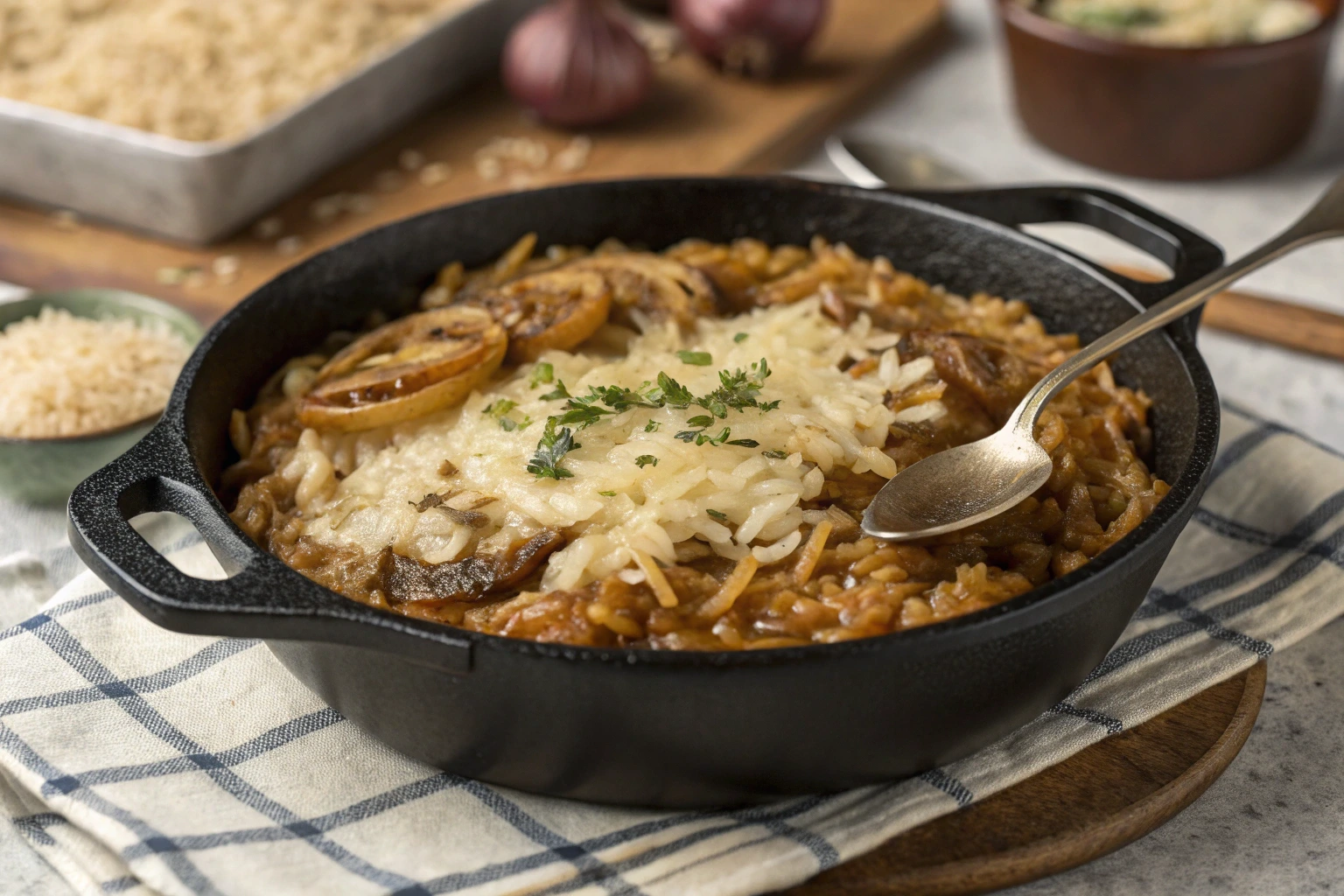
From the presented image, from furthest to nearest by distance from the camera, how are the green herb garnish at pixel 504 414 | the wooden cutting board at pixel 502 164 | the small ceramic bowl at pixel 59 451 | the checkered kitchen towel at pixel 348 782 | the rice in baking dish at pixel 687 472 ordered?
the wooden cutting board at pixel 502 164 < the small ceramic bowl at pixel 59 451 < the green herb garnish at pixel 504 414 < the rice in baking dish at pixel 687 472 < the checkered kitchen towel at pixel 348 782

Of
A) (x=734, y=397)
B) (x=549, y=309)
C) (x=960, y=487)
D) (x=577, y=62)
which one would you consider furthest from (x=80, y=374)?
(x=577, y=62)

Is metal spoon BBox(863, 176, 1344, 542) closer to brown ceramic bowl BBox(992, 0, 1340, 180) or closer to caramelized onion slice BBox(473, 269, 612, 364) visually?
caramelized onion slice BBox(473, 269, 612, 364)

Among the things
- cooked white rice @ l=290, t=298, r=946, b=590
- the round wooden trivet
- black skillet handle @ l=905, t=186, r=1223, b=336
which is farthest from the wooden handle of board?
the round wooden trivet

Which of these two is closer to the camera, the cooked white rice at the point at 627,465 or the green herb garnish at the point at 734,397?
the cooked white rice at the point at 627,465

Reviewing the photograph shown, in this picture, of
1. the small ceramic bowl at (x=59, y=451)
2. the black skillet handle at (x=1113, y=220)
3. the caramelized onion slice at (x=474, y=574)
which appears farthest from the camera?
the small ceramic bowl at (x=59, y=451)

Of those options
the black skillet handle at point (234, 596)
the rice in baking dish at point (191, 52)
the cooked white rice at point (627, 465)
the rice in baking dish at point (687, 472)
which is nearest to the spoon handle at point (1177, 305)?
the rice in baking dish at point (687, 472)

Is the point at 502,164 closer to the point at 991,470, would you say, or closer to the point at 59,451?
the point at 59,451

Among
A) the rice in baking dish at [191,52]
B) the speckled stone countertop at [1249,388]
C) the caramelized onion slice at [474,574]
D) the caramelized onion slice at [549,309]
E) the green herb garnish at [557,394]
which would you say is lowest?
the speckled stone countertop at [1249,388]

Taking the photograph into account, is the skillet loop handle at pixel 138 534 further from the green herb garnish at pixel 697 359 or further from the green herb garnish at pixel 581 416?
the green herb garnish at pixel 697 359
